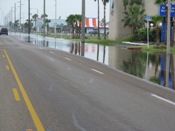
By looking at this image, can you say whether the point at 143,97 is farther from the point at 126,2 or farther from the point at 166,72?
the point at 126,2

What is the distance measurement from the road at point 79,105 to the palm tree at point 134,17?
46961 mm

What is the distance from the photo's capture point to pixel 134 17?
204ft

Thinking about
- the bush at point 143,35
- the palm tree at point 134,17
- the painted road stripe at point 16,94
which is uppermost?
the palm tree at point 134,17

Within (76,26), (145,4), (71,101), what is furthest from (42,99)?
(76,26)

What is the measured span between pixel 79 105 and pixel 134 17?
175 feet

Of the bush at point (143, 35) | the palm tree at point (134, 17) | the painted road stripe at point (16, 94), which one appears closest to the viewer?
the painted road stripe at point (16, 94)

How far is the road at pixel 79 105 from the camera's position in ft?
26.4

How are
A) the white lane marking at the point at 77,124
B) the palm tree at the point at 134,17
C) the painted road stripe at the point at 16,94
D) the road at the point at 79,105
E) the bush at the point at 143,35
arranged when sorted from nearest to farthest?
the white lane marking at the point at 77,124 → the road at the point at 79,105 → the painted road stripe at the point at 16,94 → the bush at the point at 143,35 → the palm tree at the point at 134,17

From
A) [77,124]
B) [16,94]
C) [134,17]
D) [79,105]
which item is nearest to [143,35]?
[134,17]

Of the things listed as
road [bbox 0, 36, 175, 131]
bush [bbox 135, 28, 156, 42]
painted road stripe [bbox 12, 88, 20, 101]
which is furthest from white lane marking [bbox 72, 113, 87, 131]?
bush [bbox 135, 28, 156, 42]

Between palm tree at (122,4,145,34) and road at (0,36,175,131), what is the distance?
46961 mm

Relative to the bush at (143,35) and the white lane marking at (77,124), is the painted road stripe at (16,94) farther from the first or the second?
the bush at (143,35)

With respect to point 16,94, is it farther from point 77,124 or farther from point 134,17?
point 134,17

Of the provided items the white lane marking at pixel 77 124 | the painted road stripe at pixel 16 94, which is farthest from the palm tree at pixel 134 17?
the white lane marking at pixel 77 124
